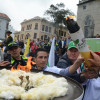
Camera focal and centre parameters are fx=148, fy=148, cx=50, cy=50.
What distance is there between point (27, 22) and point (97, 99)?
2758 inches

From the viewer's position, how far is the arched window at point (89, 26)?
2622cm

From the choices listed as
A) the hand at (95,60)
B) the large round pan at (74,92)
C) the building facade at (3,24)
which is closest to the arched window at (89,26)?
the hand at (95,60)

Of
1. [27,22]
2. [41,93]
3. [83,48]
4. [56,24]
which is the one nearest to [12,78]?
[41,93]

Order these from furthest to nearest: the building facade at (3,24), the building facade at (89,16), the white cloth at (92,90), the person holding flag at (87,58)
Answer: the building facade at (3,24) → the building facade at (89,16) → the white cloth at (92,90) → the person holding flag at (87,58)

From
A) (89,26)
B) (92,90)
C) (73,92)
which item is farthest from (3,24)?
(73,92)

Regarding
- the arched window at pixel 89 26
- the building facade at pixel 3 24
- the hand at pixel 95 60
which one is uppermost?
the building facade at pixel 3 24

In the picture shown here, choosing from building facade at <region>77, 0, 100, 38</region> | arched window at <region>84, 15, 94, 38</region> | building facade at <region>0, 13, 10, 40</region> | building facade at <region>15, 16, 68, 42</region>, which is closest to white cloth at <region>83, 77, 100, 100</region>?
building facade at <region>77, 0, 100, 38</region>

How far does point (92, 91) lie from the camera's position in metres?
2.32

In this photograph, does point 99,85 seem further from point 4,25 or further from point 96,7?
point 4,25

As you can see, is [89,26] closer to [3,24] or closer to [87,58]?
[87,58]

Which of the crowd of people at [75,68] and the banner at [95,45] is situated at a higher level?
the banner at [95,45]

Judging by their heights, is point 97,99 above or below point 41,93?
below

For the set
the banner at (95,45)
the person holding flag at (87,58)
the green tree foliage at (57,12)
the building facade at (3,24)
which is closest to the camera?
the person holding flag at (87,58)

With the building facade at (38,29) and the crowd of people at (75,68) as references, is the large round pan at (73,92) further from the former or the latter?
the building facade at (38,29)
